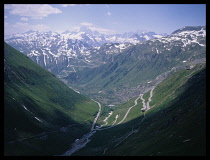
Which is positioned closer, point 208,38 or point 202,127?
point 208,38

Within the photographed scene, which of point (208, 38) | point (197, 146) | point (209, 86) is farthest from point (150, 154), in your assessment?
point (208, 38)

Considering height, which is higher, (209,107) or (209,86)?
(209,86)

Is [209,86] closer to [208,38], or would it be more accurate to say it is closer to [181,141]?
[208,38]

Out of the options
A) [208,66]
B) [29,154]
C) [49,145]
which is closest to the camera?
[208,66]

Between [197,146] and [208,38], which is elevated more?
[208,38]

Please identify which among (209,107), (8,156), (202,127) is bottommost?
(8,156)

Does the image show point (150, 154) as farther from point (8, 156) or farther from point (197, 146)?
point (8, 156)
